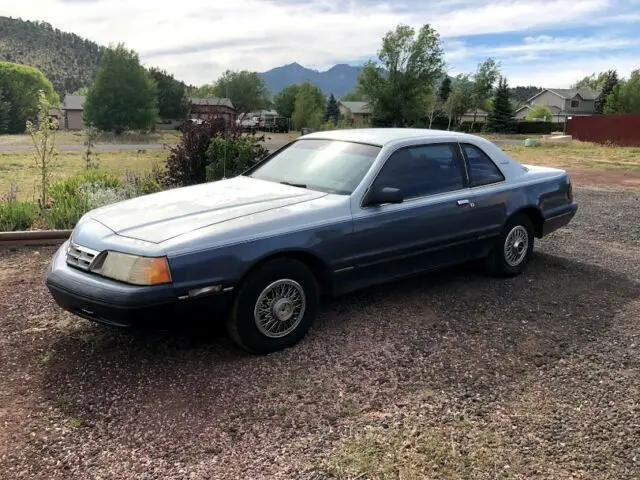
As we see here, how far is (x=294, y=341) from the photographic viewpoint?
4020 millimetres

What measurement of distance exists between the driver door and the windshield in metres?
0.19

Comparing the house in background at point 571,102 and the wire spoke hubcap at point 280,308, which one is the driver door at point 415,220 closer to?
the wire spoke hubcap at point 280,308

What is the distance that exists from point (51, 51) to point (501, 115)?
132 metres

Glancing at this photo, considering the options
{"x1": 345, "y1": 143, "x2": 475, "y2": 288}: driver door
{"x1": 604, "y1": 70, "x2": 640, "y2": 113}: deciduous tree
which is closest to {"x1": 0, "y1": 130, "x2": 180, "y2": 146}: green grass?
{"x1": 345, "y1": 143, "x2": 475, "y2": 288}: driver door

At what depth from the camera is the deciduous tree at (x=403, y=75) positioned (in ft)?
185

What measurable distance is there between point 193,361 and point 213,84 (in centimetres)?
9924

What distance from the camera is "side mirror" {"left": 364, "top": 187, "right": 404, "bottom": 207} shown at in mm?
4270

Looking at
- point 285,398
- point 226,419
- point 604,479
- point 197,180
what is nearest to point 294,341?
point 285,398

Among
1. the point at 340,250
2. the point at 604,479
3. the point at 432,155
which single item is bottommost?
the point at 604,479

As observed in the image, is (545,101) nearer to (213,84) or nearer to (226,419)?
(213,84)

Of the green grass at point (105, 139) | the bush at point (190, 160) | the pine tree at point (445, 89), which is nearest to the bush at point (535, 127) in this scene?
the pine tree at point (445, 89)

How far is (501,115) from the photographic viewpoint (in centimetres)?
6450

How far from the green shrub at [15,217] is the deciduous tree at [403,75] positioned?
51.2m

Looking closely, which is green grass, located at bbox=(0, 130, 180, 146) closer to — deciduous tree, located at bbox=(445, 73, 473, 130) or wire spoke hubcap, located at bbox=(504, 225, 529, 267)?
wire spoke hubcap, located at bbox=(504, 225, 529, 267)
